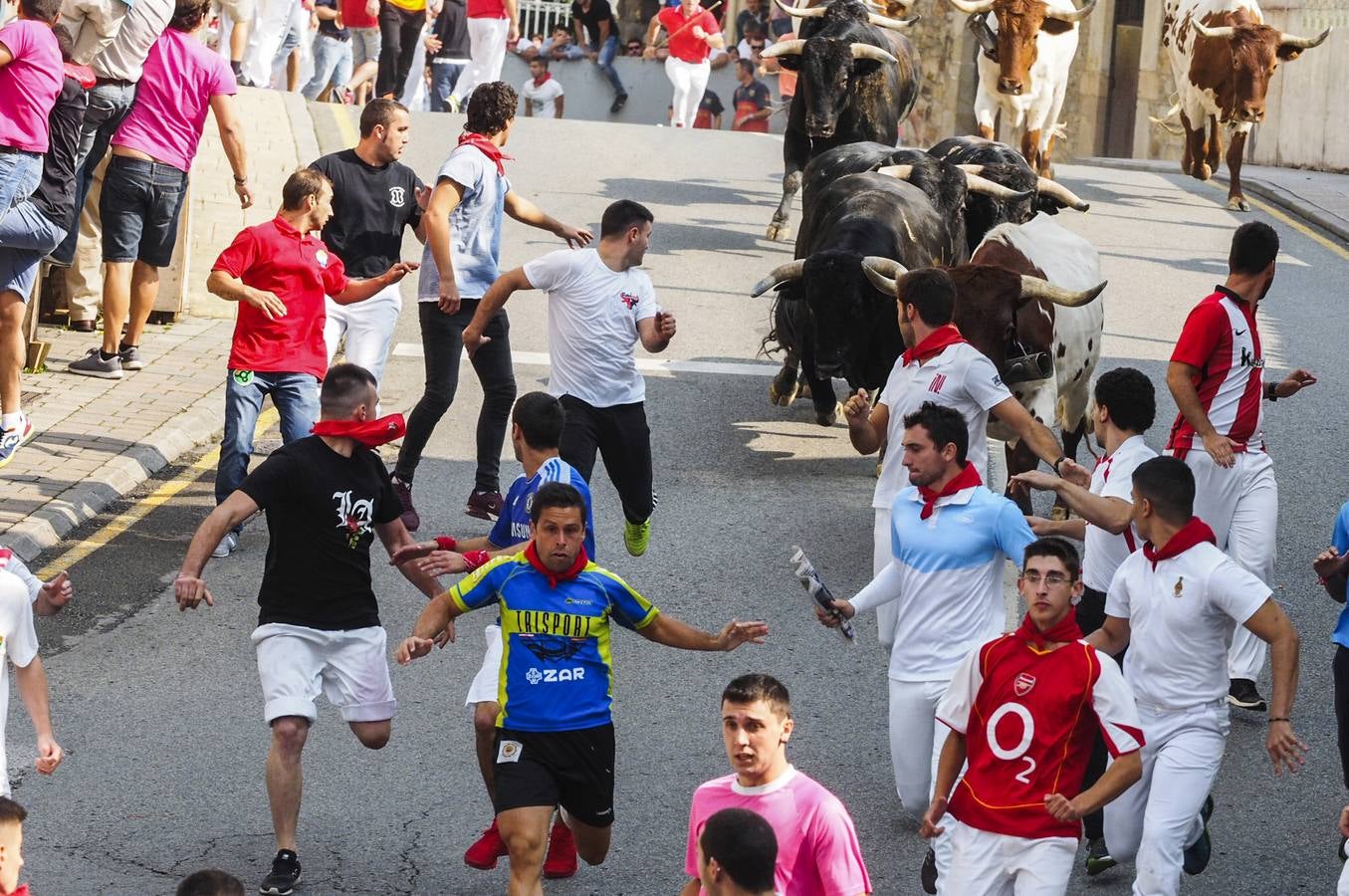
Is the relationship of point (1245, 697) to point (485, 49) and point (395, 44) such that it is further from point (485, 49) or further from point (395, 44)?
point (485, 49)

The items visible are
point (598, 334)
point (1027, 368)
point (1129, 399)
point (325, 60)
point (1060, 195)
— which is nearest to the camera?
point (1129, 399)

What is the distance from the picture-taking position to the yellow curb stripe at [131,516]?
33.2 ft

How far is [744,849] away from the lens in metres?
4.43

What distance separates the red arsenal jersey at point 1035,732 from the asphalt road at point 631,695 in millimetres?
1327

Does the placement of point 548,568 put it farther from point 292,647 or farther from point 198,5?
point 198,5

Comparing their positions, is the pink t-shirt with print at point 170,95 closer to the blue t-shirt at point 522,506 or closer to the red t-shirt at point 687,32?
the blue t-shirt at point 522,506

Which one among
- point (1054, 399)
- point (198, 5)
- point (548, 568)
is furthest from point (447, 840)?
point (198, 5)

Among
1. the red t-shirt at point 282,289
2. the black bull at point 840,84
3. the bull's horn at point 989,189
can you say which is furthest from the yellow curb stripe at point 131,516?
the black bull at point 840,84

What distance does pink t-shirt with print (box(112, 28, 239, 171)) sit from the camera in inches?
487

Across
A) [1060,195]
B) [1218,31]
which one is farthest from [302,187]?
[1218,31]

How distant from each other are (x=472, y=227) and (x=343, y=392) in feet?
12.3

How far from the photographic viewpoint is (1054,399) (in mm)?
11016

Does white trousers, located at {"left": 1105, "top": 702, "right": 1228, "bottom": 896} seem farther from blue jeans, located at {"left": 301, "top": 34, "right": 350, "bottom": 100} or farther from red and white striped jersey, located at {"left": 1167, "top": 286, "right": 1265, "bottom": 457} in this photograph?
blue jeans, located at {"left": 301, "top": 34, "right": 350, "bottom": 100}

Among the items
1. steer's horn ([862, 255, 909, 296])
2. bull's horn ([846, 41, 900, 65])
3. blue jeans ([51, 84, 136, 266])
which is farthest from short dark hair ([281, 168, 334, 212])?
bull's horn ([846, 41, 900, 65])
